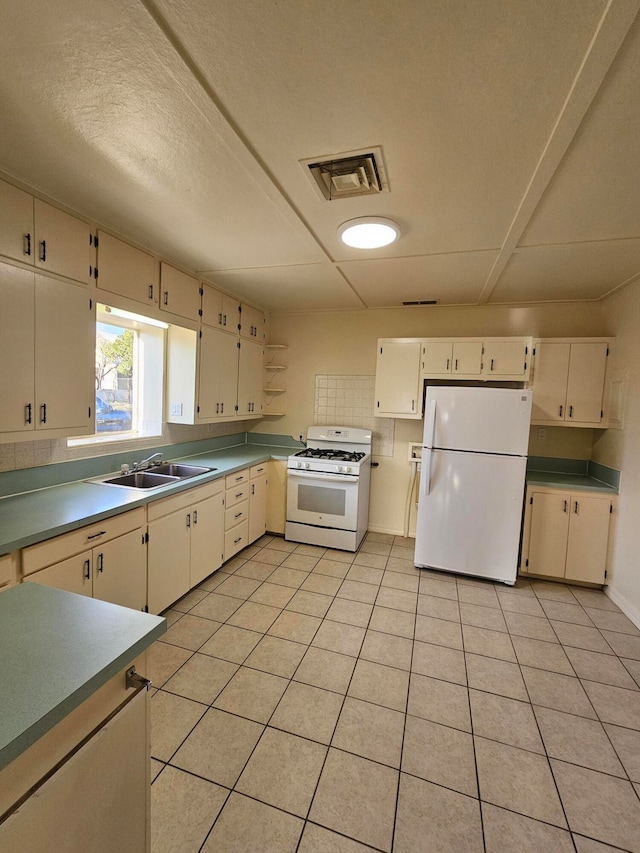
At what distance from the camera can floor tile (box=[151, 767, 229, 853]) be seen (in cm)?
124

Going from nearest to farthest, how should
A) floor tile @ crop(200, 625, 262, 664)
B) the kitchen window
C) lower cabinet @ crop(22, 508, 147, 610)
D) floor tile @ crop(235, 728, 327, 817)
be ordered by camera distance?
floor tile @ crop(235, 728, 327, 817) < lower cabinet @ crop(22, 508, 147, 610) < floor tile @ crop(200, 625, 262, 664) < the kitchen window

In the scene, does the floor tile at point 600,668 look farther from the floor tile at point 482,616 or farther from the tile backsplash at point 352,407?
the tile backsplash at point 352,407

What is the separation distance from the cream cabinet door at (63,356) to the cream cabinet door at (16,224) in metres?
0.13

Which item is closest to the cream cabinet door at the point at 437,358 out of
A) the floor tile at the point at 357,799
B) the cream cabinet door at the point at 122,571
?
the cream cabinet door at the point at 122,571

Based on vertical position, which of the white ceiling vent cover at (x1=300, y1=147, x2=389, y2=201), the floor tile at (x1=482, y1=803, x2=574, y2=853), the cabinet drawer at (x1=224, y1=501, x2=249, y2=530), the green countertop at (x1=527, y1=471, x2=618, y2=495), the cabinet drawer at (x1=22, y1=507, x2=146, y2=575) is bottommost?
the floor tile at (x1=482, y1=803, x2=574, y2=853)

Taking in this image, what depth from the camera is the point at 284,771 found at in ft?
4.91

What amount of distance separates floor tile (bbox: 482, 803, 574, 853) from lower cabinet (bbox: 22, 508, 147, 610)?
196 centimetres

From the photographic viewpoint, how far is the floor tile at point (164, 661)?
1.97 m

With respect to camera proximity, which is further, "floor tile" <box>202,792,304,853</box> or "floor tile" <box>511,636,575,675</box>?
"floor tile" <box>511,636,575,675</box>

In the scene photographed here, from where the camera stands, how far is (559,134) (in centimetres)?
132

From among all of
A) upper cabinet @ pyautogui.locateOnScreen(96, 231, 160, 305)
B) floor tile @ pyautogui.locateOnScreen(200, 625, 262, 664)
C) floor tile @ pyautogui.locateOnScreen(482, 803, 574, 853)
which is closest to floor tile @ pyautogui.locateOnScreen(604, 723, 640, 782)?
floor tile @ pyautogui.locateOnScreen(482, 803, 574, 853)

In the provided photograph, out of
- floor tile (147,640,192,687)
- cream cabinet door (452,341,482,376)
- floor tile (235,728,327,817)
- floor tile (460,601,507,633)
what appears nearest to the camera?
floor tile (235,728,327,817)

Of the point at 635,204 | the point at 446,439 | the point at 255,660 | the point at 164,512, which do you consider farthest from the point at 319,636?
the point at 635,204

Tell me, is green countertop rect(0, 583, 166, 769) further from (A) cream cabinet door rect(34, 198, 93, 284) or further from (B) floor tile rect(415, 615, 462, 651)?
(B) floor tile rect(415, 615, 462, 651)
